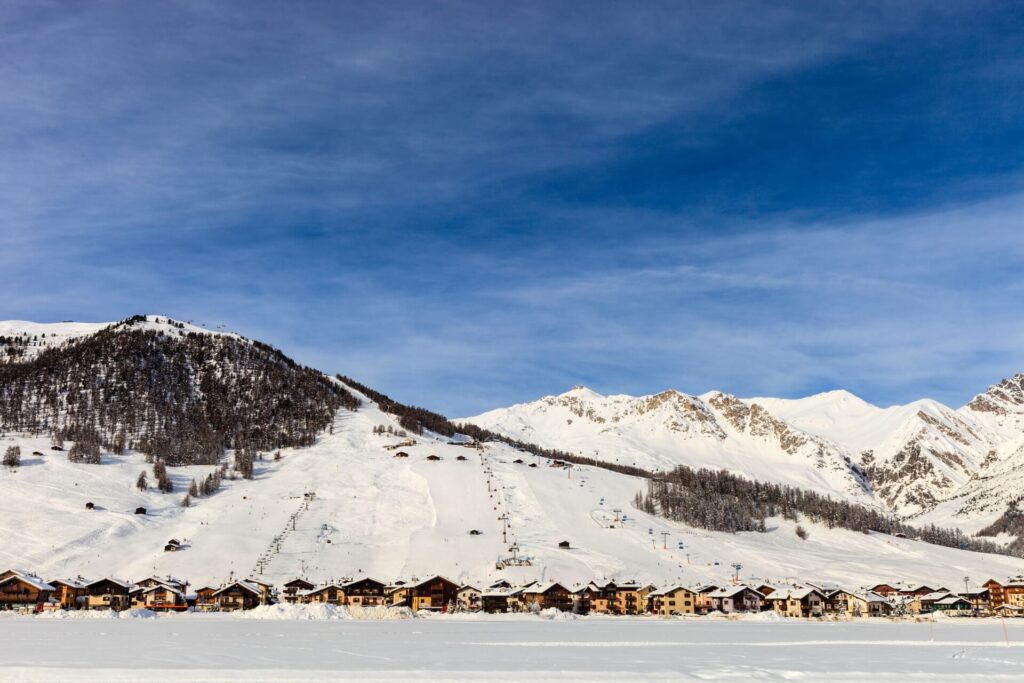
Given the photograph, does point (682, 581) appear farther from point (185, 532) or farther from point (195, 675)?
point (195, 675)

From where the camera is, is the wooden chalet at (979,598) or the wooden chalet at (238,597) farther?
the wooden chalet at (979,598)

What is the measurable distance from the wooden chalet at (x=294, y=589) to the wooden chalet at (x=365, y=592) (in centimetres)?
694

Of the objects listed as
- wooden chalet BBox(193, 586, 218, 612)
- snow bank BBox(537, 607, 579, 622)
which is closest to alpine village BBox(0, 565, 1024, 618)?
wooden chalet BBox(193, 586, 218, 612)

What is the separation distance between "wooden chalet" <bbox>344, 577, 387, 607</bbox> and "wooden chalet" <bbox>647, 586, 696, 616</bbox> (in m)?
40.7

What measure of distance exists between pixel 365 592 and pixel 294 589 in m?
10.9

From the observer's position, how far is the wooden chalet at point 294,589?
13675 cm

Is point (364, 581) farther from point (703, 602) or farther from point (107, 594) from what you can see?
point (703, 602)

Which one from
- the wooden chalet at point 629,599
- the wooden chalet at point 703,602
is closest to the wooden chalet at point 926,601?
the wooden chalet at point 703,602

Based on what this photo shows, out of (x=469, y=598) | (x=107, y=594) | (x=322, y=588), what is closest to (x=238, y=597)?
(x=322, y=588)

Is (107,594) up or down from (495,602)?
up

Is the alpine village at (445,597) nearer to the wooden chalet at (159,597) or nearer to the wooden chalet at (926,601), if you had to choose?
the wooden chalet at (159,597)

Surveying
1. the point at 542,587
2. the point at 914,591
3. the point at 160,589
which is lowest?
the point at 160,589

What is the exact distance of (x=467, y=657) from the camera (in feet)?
159

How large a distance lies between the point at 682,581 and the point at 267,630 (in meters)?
101
